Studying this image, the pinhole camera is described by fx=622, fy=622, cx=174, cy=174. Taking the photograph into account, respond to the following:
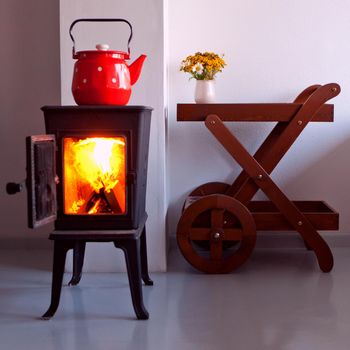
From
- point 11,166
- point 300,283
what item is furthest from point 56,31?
point 300,283

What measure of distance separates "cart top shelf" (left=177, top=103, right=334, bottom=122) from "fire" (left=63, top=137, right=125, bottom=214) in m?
0.70

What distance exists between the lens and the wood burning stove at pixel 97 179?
7.70ft

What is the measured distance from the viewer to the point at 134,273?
2.35m

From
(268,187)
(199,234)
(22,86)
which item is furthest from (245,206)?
(22,86)

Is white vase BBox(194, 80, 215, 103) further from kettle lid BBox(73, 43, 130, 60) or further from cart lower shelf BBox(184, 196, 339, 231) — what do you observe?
kettle lid BBox(73, 43, 130, 60)

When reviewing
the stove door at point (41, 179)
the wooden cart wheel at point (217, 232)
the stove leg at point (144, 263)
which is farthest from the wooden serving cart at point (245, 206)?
the stove door at point (41, 179)

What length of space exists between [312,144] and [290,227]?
0.68m

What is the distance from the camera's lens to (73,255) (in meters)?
2.78

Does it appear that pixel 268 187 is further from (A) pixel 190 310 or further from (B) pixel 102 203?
(B) pixel 102 203

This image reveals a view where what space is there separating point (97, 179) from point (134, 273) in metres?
0.39

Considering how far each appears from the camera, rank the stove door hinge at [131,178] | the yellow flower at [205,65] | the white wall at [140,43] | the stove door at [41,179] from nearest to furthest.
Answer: the stove door at [41,179] → the stove door hinge at [131,178] → the white wall at [140,43] → the yellow flower at [205,65]

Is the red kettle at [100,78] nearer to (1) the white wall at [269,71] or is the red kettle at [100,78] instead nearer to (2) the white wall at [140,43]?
(2) the white wall at [140,43]

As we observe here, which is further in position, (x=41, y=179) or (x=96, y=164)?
(x=96, y=164)

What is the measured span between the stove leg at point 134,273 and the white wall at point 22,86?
1252mm
